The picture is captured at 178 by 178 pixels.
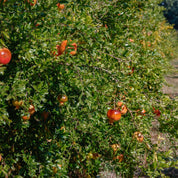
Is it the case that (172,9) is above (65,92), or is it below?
below

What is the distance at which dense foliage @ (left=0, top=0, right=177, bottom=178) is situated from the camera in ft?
4.87

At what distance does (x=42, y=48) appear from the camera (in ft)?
5.00

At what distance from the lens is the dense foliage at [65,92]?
1.48 m

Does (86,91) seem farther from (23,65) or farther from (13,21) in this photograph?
(13,21)

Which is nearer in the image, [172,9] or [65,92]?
[65,92]

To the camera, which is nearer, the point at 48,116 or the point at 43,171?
the point at 43,171

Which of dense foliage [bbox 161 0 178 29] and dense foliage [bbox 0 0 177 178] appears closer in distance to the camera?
dense foliage [bbox 0 0 177 178]

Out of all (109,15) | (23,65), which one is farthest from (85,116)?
(109,15)

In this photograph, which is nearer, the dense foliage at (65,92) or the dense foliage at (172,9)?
the dense foliage at (65,92)

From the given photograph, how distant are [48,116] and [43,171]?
1.45 ft

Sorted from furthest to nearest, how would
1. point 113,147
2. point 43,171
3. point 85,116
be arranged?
point 113,147 → point 85,116 → point 43,171

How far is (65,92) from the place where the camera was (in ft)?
5.57

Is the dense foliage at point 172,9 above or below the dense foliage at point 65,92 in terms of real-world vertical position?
below

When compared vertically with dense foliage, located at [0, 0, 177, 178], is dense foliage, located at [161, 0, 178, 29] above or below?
below
